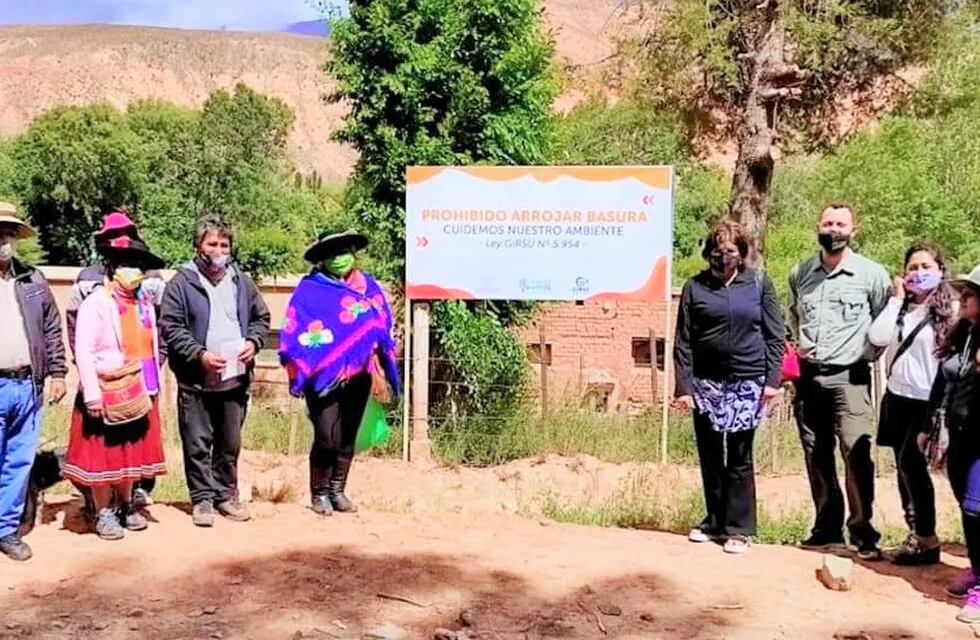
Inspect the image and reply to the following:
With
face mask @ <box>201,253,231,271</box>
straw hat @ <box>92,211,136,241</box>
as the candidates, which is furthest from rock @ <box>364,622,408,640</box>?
straw hat @ <box>92,211,136,241</box>

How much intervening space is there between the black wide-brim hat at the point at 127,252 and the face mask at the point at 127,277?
0.18 ft

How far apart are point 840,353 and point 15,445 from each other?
A: 415 centimetres

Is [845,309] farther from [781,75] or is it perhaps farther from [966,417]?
[781,75]

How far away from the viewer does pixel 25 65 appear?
261 ft

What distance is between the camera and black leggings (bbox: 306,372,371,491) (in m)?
6.24

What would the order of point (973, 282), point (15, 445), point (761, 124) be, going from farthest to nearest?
point (761, 124) → point (15, 445) → point (973, 282)

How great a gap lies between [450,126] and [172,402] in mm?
4018

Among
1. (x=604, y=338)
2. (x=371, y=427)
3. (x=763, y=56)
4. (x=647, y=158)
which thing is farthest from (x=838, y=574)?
(x=647, y=158)

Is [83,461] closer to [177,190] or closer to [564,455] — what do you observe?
[564,455]

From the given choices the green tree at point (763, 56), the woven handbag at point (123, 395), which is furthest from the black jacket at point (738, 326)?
the green tree at point (763, 56)

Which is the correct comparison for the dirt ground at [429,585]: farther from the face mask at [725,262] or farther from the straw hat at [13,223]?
the straw hat at [13,223]

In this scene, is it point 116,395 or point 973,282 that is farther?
point 116,395

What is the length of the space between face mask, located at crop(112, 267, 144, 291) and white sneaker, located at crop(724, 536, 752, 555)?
3409mm

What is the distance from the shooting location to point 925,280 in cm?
526
